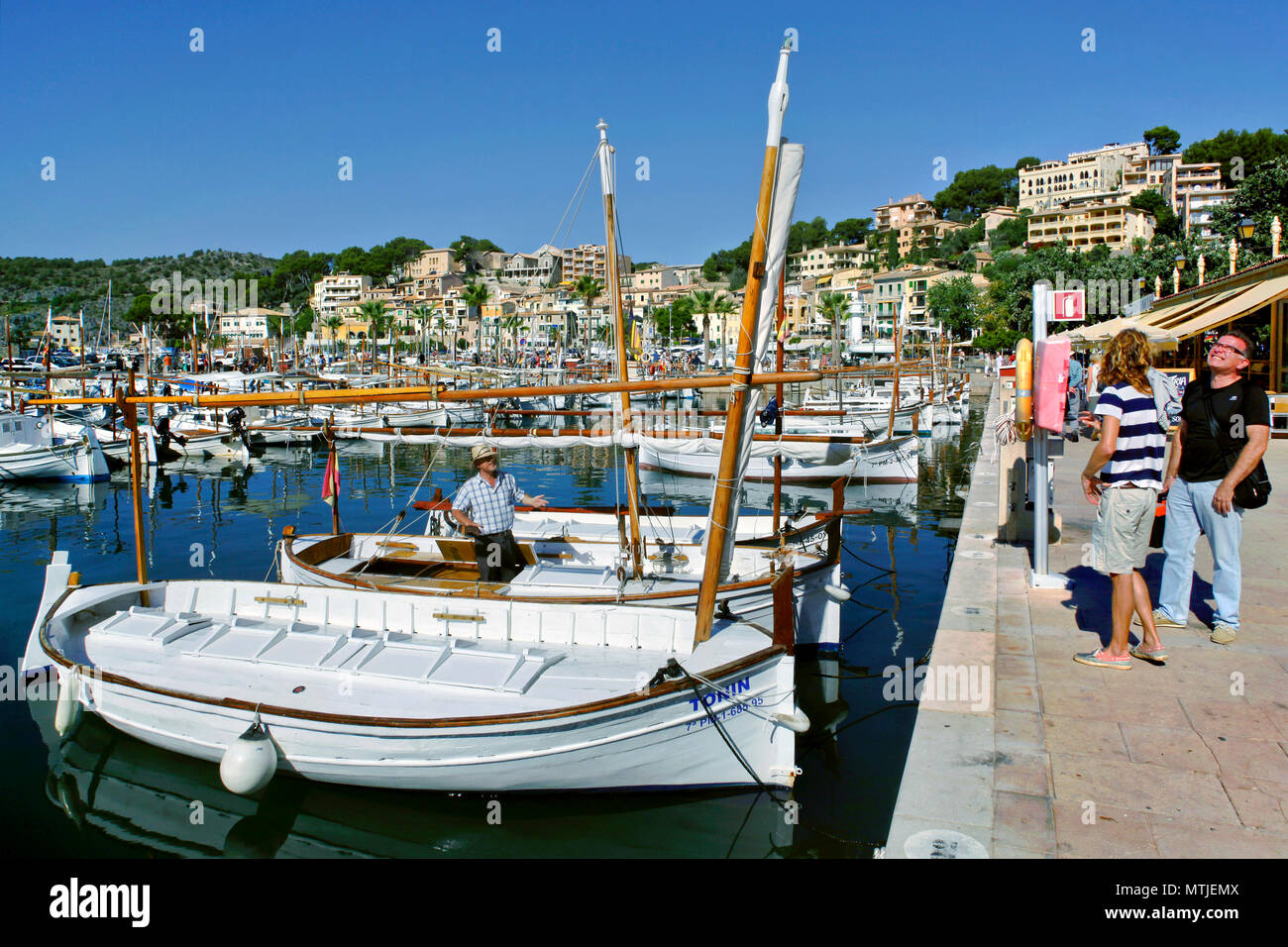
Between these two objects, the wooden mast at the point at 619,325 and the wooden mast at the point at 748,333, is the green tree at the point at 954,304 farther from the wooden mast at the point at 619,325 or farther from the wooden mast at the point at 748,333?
the wooden mast at the point at 748,333

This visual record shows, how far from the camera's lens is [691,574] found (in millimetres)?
11023

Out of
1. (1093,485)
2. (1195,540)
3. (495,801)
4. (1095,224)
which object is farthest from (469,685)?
(1095,224)

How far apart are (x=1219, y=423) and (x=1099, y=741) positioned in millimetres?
2642

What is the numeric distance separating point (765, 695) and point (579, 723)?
1536mm

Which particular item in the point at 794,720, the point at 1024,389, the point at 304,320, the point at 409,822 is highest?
the point at 304,320

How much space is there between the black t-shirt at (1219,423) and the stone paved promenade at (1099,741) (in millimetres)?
1375

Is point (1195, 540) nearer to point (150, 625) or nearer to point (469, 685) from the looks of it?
point (469, 685)

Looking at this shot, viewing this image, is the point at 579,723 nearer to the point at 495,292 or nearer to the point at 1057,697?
the point at 1057,697

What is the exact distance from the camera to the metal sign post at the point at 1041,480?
322 inches

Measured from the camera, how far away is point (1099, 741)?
195 inches

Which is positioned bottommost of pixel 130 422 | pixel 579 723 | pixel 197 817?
pixel 197 817

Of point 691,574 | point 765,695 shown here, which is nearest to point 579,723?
point 765,695

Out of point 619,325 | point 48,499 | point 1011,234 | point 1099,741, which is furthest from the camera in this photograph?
point 1011,234

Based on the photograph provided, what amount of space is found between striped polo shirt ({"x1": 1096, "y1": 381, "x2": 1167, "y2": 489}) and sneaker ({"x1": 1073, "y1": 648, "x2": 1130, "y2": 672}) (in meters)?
1.24
